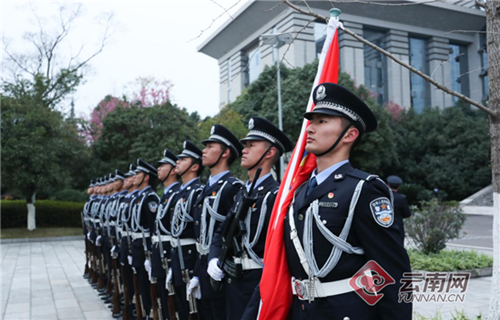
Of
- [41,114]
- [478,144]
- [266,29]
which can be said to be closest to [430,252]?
[41,114]

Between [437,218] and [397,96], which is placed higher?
[397,96]

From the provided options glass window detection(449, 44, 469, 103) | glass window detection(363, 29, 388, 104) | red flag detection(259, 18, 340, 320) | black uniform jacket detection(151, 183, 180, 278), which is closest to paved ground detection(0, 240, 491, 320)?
black uniform jacket detection(151, 183, 180, 278)

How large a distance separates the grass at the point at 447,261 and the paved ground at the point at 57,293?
1.11 ft

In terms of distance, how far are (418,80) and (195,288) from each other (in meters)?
37.6

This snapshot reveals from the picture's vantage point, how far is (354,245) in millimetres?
2055

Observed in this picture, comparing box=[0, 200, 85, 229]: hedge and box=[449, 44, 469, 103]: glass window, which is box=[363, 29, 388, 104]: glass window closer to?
box=[449, 44, 469, 103]: glass window

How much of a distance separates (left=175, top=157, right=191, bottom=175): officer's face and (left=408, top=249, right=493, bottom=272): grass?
4535mm

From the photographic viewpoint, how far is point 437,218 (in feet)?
26.6

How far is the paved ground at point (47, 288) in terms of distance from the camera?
668 centimetres

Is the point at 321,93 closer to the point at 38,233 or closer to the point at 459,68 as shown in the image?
the point at 38,233

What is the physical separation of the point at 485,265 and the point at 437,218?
109cm

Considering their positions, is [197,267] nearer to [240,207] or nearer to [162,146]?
[240,207]

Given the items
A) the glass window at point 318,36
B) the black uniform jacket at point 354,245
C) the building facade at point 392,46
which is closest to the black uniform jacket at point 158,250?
the black uniform jacket at point 354,245

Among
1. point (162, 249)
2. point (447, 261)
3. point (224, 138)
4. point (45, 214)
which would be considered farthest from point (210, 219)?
point (45, 214)
